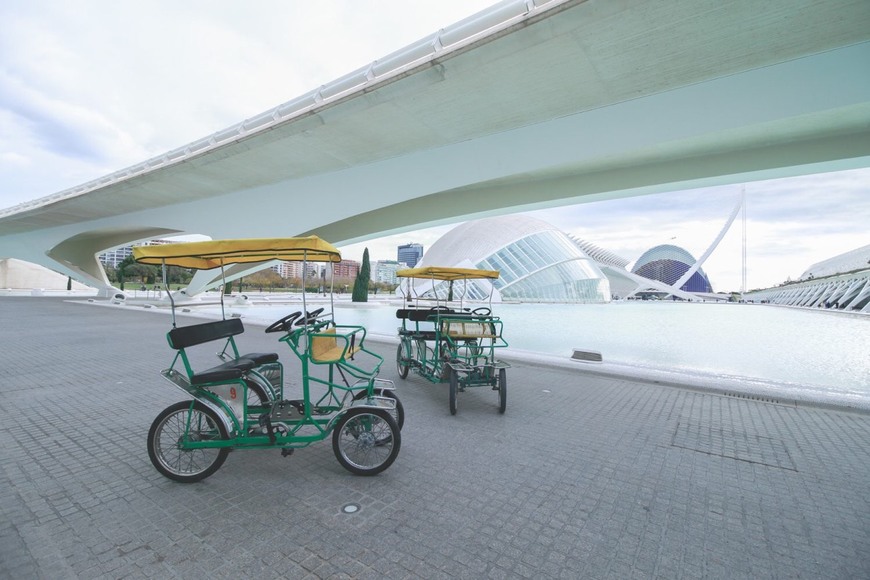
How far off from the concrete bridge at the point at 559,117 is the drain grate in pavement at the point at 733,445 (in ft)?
18.0

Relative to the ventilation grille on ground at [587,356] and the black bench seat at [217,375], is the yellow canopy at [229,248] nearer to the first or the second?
the black bench seat at [217,375]

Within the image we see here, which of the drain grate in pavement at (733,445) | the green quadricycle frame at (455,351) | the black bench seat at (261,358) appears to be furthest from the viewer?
the green quadricycle frame at (455,351)

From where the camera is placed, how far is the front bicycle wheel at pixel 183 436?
3.21 meters

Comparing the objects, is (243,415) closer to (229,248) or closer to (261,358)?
(261,358)

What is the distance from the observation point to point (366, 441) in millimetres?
3408

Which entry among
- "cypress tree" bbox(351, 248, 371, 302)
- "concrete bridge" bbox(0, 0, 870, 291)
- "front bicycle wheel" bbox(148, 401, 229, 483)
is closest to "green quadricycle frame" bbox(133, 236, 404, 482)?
"front bicycle wheel" bbox(148, 401, 229, 483)

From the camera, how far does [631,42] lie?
644 centimetres

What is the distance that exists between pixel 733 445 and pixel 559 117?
7070 mm

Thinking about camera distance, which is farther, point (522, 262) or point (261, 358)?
point (522, 262)

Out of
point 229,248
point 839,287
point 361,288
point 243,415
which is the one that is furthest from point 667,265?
point 243,415

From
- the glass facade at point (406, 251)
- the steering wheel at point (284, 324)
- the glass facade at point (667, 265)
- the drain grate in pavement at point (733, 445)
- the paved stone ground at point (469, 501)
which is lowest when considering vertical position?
the paved stone ground at point (469, 501)

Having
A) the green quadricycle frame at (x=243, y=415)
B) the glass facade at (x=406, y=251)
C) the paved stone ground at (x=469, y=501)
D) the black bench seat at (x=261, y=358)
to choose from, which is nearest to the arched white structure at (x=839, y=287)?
the paved stone ground at (x=469, y=501)

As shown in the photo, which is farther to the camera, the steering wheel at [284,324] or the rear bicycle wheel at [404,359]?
the rear bicycle wheel at [404,359]

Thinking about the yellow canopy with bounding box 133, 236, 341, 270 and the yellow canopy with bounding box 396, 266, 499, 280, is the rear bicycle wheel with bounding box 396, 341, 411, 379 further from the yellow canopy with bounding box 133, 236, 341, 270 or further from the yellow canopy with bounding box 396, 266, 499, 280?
the yellow canopy with bounding box 133, 236, 341, 270
